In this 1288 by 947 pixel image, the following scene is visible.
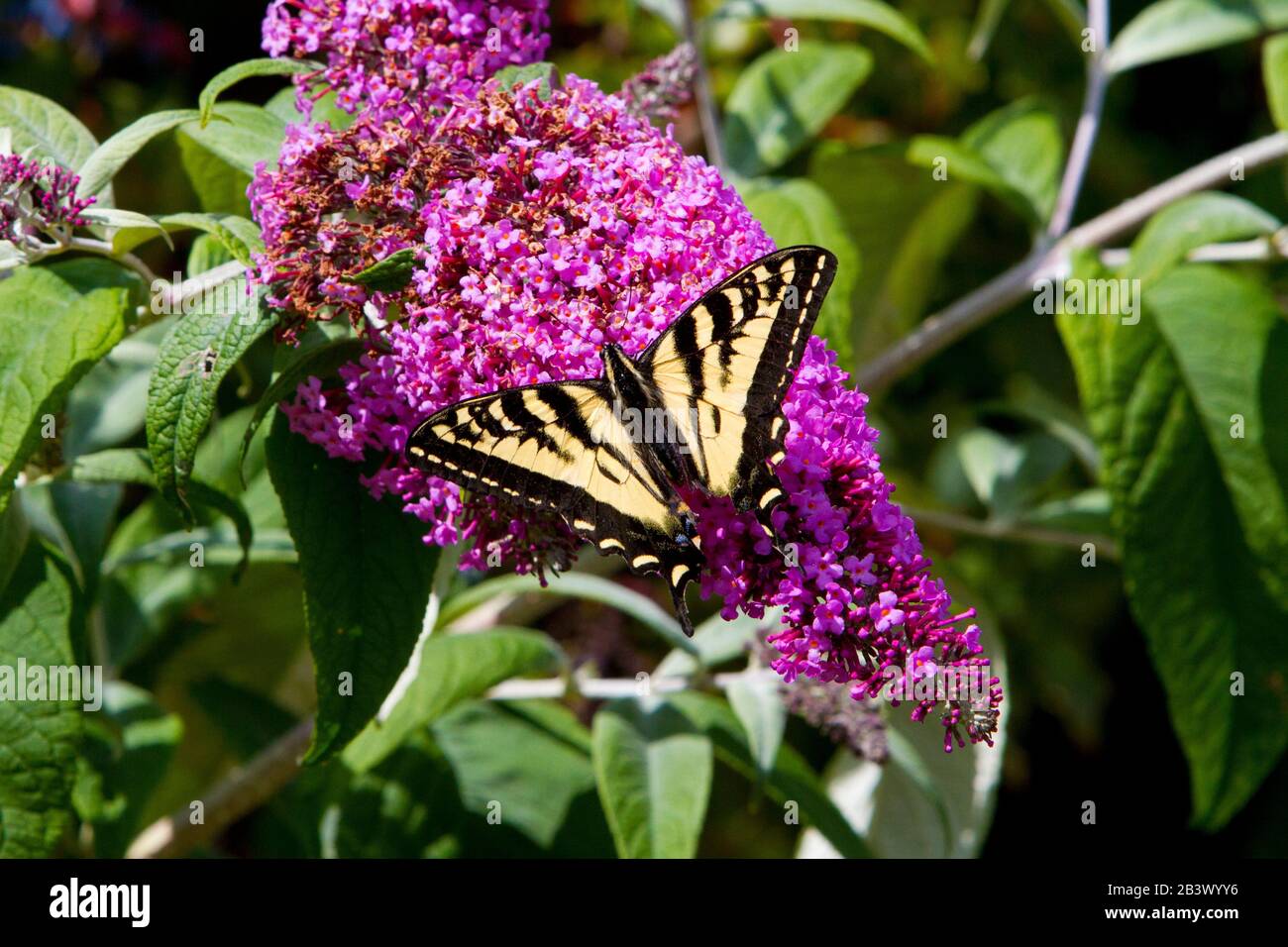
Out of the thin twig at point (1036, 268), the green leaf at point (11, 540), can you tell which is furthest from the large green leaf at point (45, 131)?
the thin twig at point (1036, 268)

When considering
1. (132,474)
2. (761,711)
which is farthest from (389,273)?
(761,711)

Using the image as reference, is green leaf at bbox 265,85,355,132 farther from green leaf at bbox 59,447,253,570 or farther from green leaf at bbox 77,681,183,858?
green leaf at bbox 77,681,183,858

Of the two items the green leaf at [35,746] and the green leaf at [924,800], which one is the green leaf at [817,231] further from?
the green leaf at [35,746]

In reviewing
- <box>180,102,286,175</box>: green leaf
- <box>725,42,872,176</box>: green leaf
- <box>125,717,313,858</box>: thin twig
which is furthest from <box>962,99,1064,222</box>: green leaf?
<box>125,717,313,858</box>: thin twig
